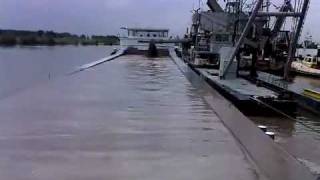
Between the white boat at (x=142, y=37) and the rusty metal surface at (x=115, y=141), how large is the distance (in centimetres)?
6464

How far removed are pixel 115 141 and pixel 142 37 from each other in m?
78.1

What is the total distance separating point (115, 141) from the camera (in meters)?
10.5

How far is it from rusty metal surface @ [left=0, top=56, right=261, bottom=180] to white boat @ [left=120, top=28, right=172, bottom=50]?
64.6 meters

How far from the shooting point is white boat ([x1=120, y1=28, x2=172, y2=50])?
278 ft

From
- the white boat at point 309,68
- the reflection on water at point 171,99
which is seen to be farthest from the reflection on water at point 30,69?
the white boat at point 309,68

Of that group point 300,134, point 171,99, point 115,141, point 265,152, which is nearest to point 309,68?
point 300,134

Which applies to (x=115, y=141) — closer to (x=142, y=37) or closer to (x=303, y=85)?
(x=303, y=85)

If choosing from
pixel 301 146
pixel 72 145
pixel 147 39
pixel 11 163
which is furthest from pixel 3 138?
pixel 147 39

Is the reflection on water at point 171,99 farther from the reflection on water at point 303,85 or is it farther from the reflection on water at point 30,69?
the reflection on water at point 303,85

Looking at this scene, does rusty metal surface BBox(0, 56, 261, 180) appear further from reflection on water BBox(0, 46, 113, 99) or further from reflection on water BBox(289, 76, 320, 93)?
reflection on water BBox(289, 76, 320, 93)

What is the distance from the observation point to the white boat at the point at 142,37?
8475 cm

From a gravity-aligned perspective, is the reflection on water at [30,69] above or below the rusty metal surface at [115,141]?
below

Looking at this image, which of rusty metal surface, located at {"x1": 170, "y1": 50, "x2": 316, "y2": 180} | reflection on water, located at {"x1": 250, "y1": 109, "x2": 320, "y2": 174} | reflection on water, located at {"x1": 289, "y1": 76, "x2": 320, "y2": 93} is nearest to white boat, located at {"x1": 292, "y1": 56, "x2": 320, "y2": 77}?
reflection on water, located at {"x1": 289, "y1": 76, "x2": 320, "y2": 93}

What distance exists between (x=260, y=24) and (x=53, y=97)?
3466 centimetres
